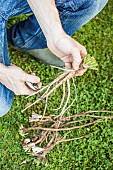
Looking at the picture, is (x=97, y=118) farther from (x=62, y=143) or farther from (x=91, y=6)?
(x=91, y=6)

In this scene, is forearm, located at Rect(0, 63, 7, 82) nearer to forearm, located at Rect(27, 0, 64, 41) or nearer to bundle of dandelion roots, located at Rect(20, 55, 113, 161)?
forearm, located at Rect(27, 0, 64, 41)

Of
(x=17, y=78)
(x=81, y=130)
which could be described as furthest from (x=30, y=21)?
(x=81, y=130)

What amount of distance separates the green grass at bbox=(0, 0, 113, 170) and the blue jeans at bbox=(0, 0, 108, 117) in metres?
0.21

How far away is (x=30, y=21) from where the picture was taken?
1876 mm

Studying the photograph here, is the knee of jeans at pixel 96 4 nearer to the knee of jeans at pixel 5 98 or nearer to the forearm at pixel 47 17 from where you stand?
the forearm at pixel 47 17

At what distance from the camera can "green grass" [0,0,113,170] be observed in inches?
77.0

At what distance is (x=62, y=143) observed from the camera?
1.99m

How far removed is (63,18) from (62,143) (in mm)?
562

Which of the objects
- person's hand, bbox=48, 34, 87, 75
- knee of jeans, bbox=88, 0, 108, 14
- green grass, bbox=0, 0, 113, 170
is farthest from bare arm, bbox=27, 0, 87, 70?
green grass, bbox=0, 0, 113, 170

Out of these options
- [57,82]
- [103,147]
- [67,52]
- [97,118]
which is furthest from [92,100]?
[67,52]

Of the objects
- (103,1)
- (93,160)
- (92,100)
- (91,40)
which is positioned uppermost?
(103,1)

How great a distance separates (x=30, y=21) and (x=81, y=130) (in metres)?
0.53

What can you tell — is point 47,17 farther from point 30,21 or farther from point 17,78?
point 30,21

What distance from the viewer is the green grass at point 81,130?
77.0 inches
